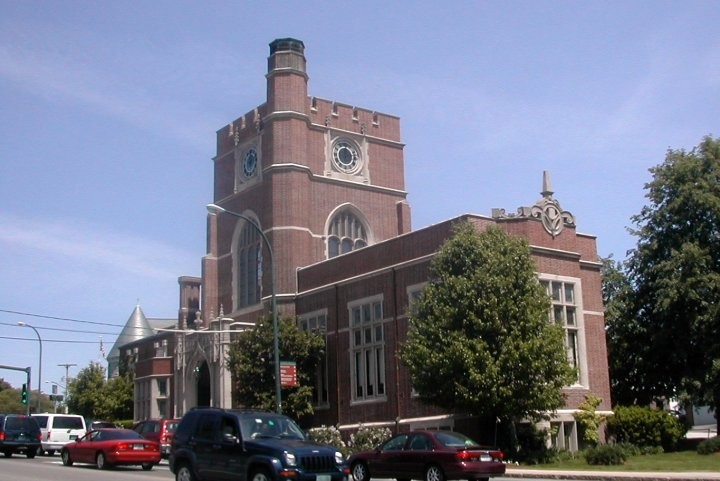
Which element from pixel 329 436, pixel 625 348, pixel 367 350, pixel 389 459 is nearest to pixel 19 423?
pixel 329 436

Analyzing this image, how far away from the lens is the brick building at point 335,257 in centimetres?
3616

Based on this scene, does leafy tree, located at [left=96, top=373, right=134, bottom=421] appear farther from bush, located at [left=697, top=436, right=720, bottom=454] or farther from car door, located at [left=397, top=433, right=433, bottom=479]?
car door, located at [left=397, top=433, right=433, bottom=479]

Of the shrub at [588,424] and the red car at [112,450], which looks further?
the shrub at [588,424]

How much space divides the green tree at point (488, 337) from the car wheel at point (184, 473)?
12643 mm

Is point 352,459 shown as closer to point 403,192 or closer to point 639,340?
point 639,340

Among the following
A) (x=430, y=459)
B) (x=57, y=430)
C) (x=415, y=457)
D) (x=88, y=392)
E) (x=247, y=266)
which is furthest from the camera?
(x=88, y=392)

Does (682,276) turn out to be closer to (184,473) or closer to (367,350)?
(367,350)

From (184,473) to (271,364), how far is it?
21922mm

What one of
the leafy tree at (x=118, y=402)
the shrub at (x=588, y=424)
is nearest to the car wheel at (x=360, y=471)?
the shrub at (x=588, y=424)

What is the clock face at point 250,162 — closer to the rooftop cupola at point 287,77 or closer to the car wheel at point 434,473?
the rooftop cupola at point 287,77

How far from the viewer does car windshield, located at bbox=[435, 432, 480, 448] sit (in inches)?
857

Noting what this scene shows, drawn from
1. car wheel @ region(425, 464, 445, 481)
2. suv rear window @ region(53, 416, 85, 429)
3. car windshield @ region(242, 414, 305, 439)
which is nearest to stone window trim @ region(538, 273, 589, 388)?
car wheel @ region(425, 464, 445, 481)

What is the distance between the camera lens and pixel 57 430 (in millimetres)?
38531

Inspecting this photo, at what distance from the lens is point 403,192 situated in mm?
51719
